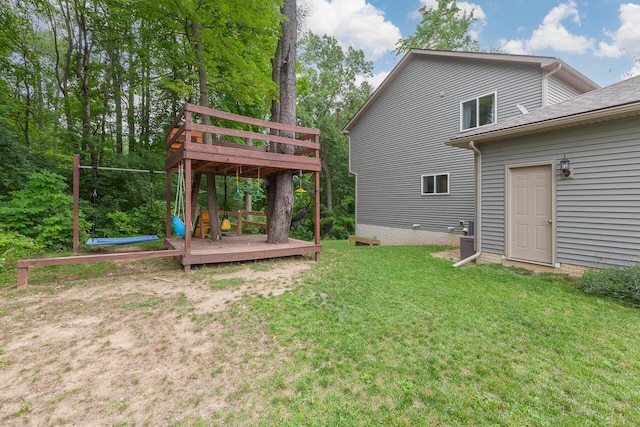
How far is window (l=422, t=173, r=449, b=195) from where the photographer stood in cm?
988

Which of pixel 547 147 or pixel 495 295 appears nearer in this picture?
pixel 495 295

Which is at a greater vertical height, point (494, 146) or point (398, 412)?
point (494, 146)

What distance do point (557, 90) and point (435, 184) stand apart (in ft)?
13.5

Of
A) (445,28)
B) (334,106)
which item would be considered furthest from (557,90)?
(334,106)

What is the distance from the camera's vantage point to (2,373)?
2.13 metres

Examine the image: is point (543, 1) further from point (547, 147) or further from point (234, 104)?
point (234, 104)

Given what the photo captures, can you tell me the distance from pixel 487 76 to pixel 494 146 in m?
4.29

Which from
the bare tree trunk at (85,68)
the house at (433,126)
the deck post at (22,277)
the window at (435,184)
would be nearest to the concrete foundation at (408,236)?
the house at (433,126)

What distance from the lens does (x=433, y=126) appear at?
10422 millimetres

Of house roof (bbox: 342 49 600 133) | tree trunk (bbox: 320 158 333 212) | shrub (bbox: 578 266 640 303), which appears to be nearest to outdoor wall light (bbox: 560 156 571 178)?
shrub (bbox: 578 266 640 303)

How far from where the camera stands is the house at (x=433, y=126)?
26.8 ft

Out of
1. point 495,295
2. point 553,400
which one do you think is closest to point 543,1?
point 495,295

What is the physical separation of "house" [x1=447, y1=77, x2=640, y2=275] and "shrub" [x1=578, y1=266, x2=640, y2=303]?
473mm

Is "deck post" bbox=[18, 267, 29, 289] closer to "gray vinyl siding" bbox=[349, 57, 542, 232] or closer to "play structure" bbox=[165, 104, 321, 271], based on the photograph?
"play structure" bbox=[165, 104, 321, 271]
